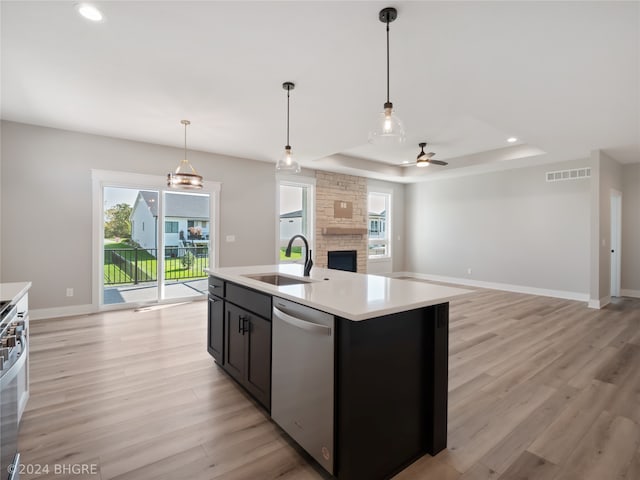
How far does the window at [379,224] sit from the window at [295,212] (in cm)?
209

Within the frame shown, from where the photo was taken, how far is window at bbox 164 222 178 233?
5438 millimetres

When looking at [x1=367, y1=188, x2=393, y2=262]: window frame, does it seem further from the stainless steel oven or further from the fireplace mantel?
the stainless steel oven

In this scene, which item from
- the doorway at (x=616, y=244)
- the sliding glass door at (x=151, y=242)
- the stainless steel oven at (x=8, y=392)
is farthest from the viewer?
the doorway at (x=616, y=244)

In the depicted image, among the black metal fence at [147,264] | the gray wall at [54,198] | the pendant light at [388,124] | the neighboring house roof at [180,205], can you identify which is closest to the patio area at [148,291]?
the black metal fence at [147,264]

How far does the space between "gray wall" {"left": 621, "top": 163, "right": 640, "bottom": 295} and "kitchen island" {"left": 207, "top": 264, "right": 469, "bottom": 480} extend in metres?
6.78

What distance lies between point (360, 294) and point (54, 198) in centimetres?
491

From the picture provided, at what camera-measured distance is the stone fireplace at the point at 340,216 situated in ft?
23.8

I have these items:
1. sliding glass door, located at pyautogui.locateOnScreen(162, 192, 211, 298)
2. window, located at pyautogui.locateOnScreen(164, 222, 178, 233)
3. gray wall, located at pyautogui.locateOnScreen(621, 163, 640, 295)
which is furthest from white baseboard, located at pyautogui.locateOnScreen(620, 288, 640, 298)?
window, located at pyautogui.locateOnScreen(164, 222, 178, 233)

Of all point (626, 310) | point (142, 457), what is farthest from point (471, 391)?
point (626, 310)

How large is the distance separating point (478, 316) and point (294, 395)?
153 inches

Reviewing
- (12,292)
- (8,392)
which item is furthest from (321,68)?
(8,392)

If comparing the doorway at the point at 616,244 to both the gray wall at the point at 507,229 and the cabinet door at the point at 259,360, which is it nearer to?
the gray wall at the point at 507,229

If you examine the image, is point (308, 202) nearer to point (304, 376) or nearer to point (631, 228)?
point (304, 376)

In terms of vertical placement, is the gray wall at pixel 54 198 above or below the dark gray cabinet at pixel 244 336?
above
